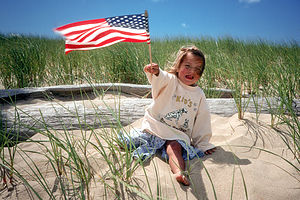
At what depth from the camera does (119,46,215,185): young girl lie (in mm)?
1747

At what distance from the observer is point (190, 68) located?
69.2 inches

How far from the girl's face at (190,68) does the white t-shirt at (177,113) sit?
65 mm

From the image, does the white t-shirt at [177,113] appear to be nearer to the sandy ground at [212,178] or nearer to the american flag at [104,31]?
the sandy ground at [212,178]

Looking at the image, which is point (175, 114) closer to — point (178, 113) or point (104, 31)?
point (178, 113)

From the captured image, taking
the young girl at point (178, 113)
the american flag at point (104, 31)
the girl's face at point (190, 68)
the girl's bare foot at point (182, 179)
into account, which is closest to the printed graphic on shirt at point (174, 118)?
the young girl at point (178, 113)

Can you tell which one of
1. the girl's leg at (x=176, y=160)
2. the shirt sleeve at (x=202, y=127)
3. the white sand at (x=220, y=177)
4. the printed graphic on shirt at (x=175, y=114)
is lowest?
the white sand at (x=220, y=177)

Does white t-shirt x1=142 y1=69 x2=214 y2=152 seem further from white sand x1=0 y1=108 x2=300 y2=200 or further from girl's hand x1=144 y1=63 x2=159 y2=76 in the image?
white sand x1=0 y1=108 x2=300 y2=200

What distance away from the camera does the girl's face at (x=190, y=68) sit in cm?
175

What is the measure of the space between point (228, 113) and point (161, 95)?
1152 millimetres

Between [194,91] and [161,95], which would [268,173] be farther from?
[161,95]

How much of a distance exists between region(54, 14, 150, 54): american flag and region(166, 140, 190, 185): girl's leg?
2.97 feet

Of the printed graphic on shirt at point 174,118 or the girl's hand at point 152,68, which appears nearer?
the girl's hand at point 152,68

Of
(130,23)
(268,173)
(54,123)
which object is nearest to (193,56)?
(130,23)

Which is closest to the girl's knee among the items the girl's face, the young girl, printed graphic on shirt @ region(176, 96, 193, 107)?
the young girl
